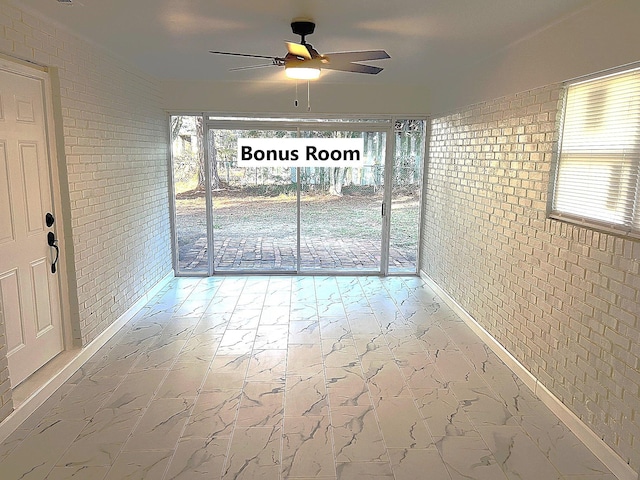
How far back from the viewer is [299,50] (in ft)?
9.49

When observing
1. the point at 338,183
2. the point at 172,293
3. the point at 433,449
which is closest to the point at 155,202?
the point at 172,293

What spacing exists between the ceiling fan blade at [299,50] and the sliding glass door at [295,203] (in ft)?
9.54

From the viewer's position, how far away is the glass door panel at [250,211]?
5934 mm

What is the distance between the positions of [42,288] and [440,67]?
13.3ft

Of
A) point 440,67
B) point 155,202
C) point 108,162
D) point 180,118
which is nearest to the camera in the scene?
point 108,162

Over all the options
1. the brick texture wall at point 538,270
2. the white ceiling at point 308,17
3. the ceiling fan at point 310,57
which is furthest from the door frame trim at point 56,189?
the brick texture wall at point 538,270

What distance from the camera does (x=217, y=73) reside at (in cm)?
509

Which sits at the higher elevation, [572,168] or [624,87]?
[624,87]

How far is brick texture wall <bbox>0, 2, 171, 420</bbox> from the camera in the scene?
3160 mm

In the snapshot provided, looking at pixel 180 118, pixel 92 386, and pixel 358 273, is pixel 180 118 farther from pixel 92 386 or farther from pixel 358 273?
pixel 92 386

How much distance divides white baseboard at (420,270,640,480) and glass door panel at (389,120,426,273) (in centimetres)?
196

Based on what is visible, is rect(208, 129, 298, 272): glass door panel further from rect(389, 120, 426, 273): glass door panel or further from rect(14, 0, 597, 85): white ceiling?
rect(14, 0, 597, 85): white ceiling

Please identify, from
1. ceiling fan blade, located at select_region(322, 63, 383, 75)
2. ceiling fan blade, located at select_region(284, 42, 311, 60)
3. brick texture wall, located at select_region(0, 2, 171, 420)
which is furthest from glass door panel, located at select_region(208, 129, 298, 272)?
ceiling fan blade, located at select_region(284, 42, 311, 60)

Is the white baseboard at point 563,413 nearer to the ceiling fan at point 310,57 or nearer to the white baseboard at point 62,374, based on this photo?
the ceiling fan at point 310,57
